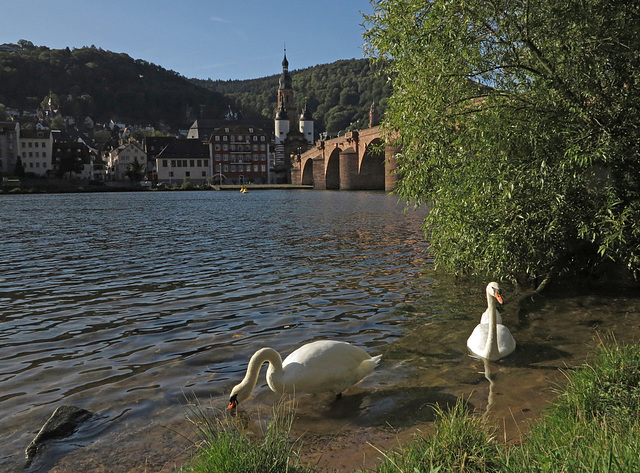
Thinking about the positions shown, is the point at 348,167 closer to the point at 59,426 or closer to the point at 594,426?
the point at 59,426

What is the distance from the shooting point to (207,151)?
122938 millimetres

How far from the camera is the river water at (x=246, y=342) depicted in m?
5.38

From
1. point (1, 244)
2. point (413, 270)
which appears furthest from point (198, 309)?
point (1, 244)

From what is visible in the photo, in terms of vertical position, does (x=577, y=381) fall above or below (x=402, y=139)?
below

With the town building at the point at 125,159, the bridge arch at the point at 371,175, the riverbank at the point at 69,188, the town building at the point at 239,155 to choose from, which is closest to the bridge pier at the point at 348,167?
the bridge arch at the point at 371,175

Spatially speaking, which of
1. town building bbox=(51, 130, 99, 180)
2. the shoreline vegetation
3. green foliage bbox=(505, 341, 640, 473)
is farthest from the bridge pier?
the shoreline vegetation

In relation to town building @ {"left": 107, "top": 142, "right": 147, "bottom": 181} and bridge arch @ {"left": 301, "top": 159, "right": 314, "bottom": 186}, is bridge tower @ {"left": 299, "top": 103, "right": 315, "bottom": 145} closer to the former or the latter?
bridge arch @ {"left": 301, "top": 159, "right": 314, "bottom": 186}

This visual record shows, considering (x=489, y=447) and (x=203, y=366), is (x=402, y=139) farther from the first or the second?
(x=489, y=447)

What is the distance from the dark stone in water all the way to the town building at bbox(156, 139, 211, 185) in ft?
380

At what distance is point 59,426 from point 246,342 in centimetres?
320

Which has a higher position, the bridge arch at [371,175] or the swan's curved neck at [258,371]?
the bridge arch at [371,175]

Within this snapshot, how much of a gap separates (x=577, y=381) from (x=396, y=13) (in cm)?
675

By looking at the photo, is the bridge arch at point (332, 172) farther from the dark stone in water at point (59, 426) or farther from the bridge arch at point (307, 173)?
the dark stone in water at point (59, 426)

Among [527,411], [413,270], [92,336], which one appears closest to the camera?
[527,411]
